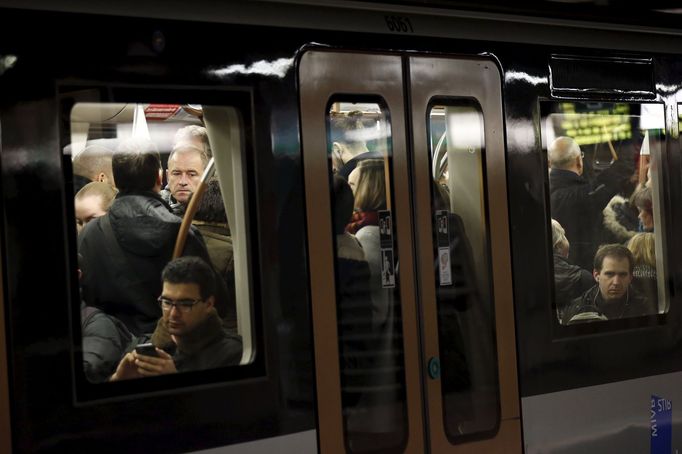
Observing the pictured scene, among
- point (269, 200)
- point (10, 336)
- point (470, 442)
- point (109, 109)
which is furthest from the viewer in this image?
point (470, 442)

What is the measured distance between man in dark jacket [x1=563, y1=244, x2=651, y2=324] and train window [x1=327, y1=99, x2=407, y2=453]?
4.04 ft

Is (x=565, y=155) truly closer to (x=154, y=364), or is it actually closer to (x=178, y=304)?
(x=178, y=304)

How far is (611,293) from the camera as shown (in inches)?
222

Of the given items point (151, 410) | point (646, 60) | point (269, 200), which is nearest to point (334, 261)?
point (269, 200)

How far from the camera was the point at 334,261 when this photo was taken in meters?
4.50

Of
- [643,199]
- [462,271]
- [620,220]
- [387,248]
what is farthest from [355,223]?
[643,199]

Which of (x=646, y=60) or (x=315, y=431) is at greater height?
(x=646, y=60)

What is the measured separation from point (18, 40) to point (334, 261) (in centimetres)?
154

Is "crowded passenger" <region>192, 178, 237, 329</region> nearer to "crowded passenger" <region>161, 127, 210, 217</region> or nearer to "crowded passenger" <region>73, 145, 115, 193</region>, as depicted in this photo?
"crowded passenger" <region>161, 127, 210, 217</region>

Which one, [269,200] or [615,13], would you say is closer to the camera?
[269,200]

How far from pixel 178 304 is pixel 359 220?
917 mm

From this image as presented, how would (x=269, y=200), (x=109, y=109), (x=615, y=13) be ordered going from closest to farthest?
(x=109, y=109), (x=269, y=200), (x=615, y=13)

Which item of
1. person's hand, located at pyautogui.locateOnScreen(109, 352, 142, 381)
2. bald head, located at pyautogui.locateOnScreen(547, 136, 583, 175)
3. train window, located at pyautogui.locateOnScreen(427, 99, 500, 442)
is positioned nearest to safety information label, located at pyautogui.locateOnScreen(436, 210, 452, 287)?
train window, located at pyautogui.locateOnScreen(427, 99, 500, 442)

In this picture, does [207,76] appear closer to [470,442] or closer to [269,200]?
[269,200]
